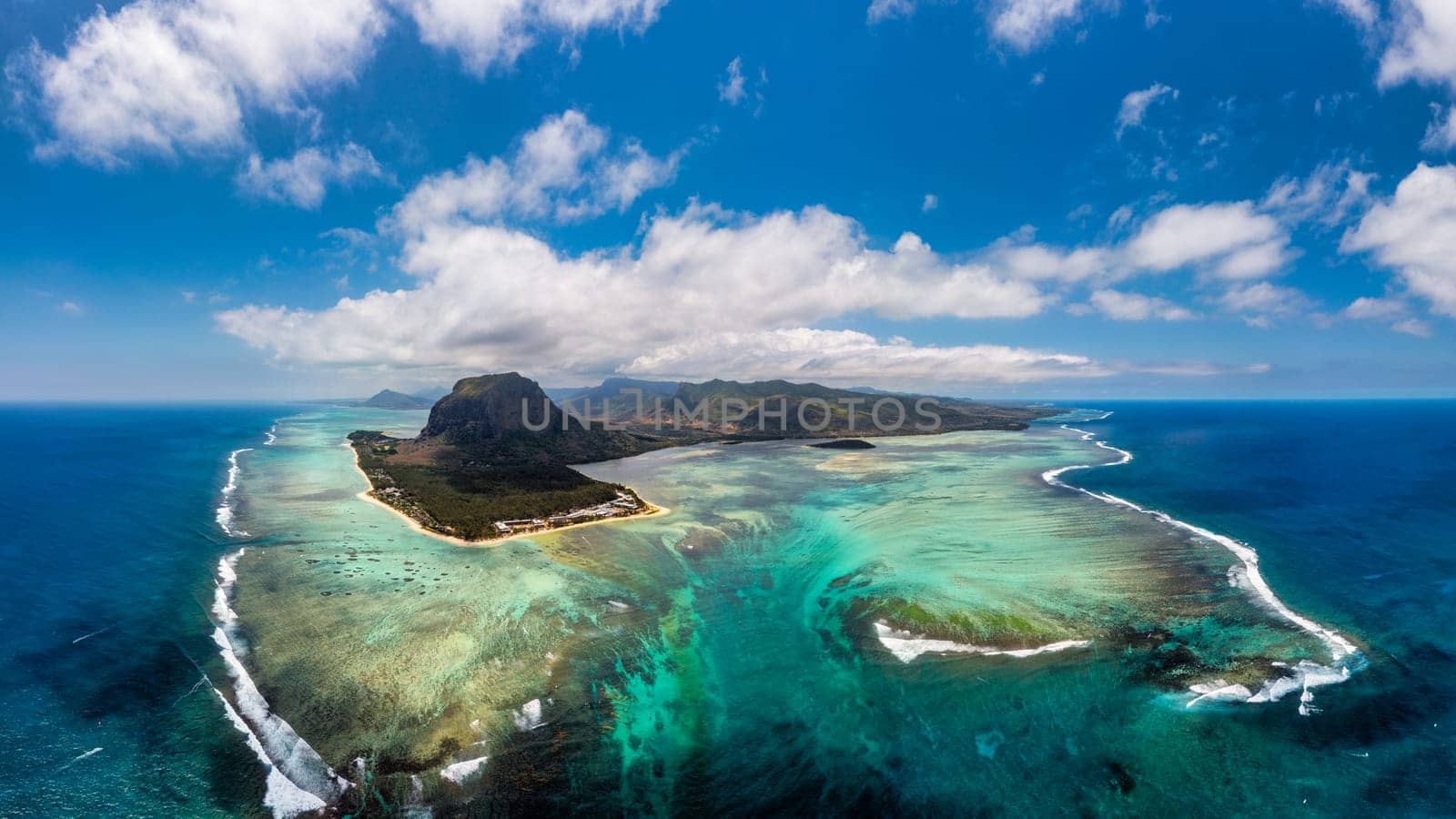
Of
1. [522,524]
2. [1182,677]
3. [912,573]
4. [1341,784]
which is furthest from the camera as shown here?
[522,524]

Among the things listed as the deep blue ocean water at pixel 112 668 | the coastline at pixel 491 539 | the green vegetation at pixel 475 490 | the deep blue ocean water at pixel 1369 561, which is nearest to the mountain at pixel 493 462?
the green vegetation at pixel 475 490

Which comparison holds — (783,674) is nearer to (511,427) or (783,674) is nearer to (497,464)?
(497,464)

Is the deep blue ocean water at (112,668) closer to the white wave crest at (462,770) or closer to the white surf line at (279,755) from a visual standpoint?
the white surf line at (279,755)

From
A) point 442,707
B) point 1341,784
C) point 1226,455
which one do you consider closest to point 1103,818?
point 1341,784

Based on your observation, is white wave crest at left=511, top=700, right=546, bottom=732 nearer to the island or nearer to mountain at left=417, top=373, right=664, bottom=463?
mountain at left=417, top=373, right=664, bottom=463

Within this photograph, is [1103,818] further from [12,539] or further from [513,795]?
[12,539]

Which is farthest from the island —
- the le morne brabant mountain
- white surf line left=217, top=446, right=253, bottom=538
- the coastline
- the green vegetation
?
white surf line left=217, top=446, right=253, bottom=538
